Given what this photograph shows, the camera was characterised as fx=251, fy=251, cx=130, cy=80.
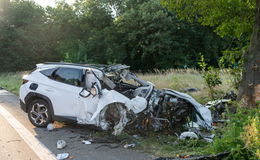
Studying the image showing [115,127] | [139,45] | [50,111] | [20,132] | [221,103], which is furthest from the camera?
[139,45]

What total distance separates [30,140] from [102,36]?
25.1 m

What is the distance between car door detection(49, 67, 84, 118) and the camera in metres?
6.19

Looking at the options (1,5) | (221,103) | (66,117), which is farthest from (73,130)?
(1,5)

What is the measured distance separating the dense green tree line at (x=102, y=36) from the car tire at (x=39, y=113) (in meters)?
19.5

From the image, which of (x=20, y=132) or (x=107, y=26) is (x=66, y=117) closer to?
(x=20, y=132)

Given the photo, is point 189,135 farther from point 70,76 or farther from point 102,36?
point 102,36

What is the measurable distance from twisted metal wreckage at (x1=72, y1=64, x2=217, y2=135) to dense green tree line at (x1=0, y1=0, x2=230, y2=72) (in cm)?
1909

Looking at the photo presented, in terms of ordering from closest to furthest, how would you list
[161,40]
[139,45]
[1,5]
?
1. [161,40]
2. [139,45]
3. [1,5]

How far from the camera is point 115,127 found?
223 inches

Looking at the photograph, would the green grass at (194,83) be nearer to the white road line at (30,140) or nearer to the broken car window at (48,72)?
the broken car window at (48,72)

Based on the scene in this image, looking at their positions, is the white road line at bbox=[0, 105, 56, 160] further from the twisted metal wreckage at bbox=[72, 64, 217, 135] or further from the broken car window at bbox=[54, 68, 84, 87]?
the broken car window at bbox=[54, 68, 84, 87]

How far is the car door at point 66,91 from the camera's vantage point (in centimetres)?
619

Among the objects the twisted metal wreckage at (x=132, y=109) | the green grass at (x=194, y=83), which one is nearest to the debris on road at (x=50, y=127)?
the twisted metal wreckage at (x=132, y=109)

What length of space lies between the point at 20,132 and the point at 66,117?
3.75ft
